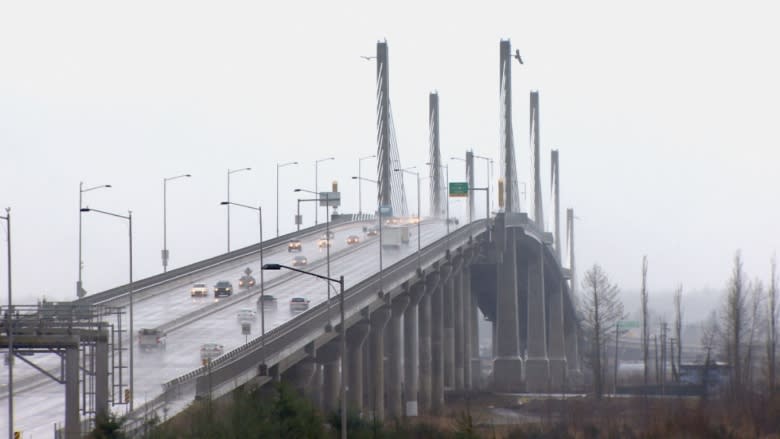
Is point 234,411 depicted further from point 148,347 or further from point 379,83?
point 379,83

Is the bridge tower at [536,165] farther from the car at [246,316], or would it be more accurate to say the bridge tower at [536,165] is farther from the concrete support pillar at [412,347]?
the car at [246,316]

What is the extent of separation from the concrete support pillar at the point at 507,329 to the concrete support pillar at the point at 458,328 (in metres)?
5.30

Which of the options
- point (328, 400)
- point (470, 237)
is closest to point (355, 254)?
point (470, 237)

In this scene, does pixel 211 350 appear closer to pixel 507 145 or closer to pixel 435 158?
pixel 507 145

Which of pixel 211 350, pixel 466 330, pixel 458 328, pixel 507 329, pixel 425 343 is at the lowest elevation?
pixel 425 343

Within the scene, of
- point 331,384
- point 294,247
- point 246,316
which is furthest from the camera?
point 294,247

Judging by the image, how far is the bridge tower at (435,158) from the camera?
175625 mm

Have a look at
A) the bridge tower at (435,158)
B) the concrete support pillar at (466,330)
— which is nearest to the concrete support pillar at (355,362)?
the concrete support pillar at (466,330)

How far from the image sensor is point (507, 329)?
14775 centimetres

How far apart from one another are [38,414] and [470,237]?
82.7 m

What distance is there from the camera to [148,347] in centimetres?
7300

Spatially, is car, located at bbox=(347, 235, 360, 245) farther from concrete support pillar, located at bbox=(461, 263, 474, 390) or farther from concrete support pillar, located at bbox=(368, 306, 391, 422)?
concrete support pillar, located at bbox=(368, 306, 391, 422)

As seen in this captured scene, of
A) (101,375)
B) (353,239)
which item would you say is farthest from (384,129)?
(101,375)

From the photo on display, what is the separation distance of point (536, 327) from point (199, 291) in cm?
6647
